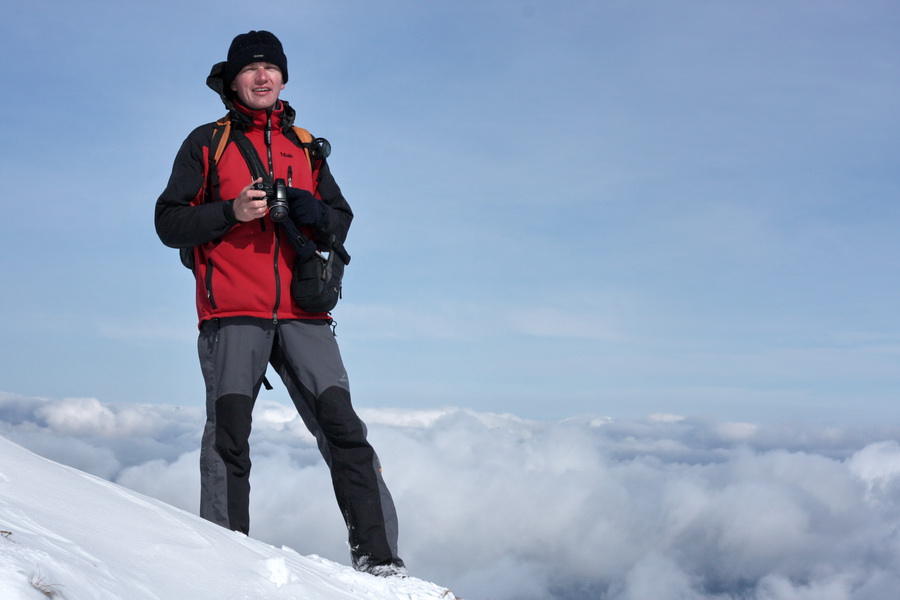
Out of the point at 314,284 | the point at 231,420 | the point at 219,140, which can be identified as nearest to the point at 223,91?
the point at 219,140

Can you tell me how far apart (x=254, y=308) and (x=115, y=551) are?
2.07 meters

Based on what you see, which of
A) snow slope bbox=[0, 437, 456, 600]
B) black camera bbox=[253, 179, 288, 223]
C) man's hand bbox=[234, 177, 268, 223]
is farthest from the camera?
black camera bbox=[253, 179, 288, 223]

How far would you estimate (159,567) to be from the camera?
127 inches

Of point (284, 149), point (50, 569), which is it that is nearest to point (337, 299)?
point (284, 149)

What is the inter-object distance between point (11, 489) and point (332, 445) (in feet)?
6.92

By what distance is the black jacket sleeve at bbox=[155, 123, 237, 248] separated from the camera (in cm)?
484

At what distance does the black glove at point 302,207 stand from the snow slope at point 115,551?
1.87m

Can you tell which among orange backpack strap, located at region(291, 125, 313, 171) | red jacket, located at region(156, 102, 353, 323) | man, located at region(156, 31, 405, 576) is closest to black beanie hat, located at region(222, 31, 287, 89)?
man, located at region(156, 31, 405, 576)

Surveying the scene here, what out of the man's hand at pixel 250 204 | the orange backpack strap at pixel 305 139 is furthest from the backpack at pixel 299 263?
the orange backpack strap at pixel 305 139

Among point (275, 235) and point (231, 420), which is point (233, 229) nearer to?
point (275, 235)

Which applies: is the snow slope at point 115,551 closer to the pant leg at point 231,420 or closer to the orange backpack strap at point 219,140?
the pant leg at point 231,420

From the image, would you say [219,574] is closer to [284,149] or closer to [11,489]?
[11,489]

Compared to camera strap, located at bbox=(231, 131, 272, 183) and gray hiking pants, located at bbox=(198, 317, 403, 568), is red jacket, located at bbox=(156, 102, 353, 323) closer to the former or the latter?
camera strap, located at bbox=(231, 131, 272, 183)

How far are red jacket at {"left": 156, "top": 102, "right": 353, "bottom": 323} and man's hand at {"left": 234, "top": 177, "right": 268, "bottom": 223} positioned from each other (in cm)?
10
